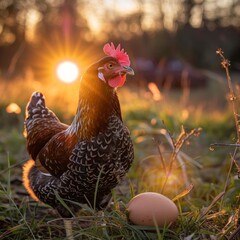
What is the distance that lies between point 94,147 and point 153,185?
1.01 metres

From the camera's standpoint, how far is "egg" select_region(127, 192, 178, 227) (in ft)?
7.74

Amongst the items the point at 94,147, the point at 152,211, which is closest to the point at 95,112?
the point at 94,147

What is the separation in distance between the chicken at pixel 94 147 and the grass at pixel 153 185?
0.57 feet

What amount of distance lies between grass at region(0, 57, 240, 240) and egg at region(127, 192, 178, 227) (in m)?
0.05

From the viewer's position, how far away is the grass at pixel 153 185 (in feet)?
8.09

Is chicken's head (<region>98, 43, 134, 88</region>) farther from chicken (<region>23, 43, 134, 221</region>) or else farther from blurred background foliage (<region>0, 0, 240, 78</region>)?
blurred background foliage (<region>0, 0, 240, 78</region>)

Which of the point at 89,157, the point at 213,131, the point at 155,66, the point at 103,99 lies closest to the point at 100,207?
the point at 89,157

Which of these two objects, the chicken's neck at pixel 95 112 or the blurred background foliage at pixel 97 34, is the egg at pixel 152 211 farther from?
the blurred background foliage at pixel 97 34

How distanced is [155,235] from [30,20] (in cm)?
2372

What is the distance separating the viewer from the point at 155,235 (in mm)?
2379

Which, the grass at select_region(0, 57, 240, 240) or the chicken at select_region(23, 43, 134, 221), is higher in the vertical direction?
the chicken at select_region(23, 43, 134, 221)

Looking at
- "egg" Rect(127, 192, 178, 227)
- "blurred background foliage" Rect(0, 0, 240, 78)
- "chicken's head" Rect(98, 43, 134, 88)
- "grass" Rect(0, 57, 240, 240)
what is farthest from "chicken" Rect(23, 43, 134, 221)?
"blurred background foliage" Rect(0, 0, 240, 78)

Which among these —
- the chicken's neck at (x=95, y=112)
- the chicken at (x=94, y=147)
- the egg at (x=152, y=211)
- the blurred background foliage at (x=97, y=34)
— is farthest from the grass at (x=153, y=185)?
the blurred background foliage at (x=97, y=34)

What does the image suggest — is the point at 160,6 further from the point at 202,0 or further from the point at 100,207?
the point at 100,207
